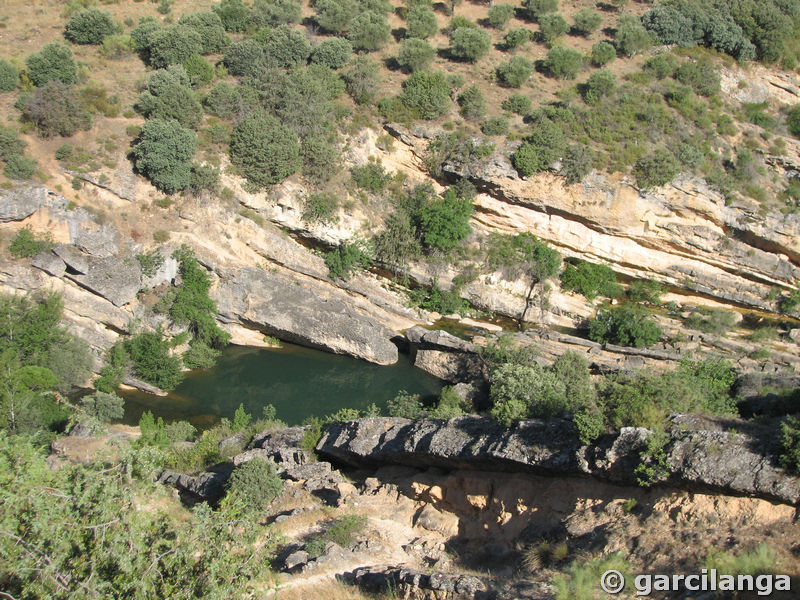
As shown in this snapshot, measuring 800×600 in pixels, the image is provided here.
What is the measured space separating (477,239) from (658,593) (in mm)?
24352

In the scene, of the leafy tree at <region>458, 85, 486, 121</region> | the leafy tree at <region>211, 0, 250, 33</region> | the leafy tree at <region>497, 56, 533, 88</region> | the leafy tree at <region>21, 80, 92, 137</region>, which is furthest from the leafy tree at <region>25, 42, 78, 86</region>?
the leafy tree at <region>497, 56, 533, 88</region>

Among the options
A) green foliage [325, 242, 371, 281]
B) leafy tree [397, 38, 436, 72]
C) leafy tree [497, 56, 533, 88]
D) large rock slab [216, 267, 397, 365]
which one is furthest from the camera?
leafy tree [397, 38, 436, 72]

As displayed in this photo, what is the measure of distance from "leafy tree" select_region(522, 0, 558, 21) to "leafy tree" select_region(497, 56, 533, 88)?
814cm

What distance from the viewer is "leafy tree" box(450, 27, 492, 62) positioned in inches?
1442

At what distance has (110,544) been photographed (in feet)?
22.5

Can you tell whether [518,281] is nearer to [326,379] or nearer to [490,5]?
[326,379]

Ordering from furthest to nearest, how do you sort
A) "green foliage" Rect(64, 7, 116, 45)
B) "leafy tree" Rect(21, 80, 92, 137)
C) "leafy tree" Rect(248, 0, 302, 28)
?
1. "leafy tree" Rect(248, 0, 302, 28)
2. "green foliage" Rect(64, 7, 116, 45)
3. "leafy tree" Rect(21, 80, 92, 137)

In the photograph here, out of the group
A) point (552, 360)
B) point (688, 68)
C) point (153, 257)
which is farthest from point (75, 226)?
point (688, 68)

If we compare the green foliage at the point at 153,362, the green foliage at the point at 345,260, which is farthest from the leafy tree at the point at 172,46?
the green foliage at the point at 153,362

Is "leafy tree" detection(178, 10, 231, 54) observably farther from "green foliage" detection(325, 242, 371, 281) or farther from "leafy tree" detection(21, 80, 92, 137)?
"green foliage" detection(325, 242, 371, 281)

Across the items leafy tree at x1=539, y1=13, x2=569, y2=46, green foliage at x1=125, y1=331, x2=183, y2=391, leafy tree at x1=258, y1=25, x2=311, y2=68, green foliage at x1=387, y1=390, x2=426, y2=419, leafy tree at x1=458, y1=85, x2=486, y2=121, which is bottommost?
green foliage at x1=125, y1=331, x2=183, y2=391

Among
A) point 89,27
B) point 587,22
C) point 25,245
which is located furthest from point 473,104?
point 89,27

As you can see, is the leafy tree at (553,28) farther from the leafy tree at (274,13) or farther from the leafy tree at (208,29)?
the leafy tree at (208,29)

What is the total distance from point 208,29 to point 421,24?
1264 centimetres
